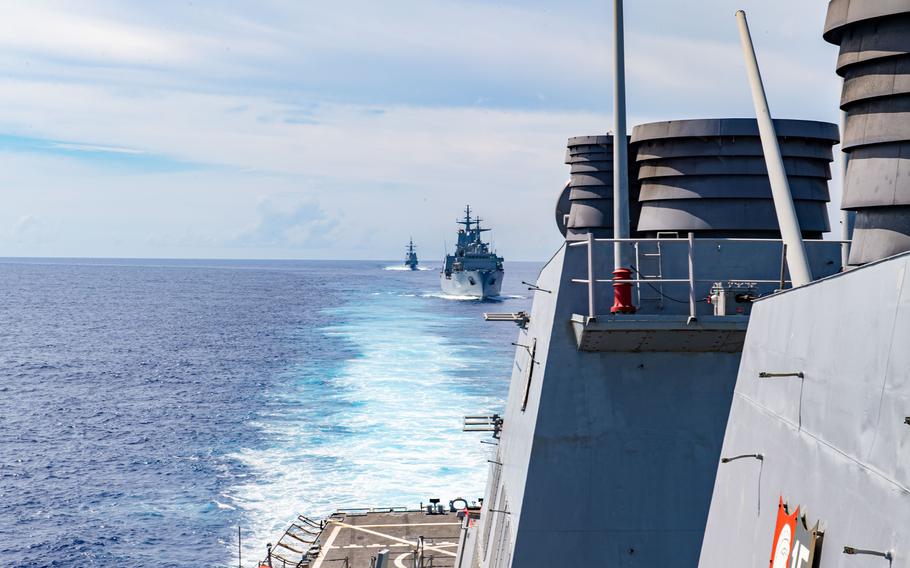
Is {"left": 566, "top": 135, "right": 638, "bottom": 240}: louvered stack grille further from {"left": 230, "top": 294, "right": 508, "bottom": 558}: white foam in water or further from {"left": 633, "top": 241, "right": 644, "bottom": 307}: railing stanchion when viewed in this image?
{"left": 230, "top": 294, "right": 508, "bottom": 558}: white foam in water

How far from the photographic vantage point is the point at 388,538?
36.1m

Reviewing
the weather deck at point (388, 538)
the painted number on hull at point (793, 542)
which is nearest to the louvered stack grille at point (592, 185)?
the painted number on hull at point (793, 542)

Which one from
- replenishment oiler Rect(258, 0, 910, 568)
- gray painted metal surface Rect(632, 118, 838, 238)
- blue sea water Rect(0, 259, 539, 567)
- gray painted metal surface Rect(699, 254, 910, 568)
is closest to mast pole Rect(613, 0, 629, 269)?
replenishment oiler Rect(258, 0, 910, 568)

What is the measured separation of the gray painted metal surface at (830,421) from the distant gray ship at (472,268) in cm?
16078

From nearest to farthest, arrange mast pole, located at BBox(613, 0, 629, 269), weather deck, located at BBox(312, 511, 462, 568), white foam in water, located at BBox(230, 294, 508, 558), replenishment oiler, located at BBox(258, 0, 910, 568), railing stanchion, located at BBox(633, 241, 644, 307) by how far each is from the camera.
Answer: replenishment oiler, located at BBox(258, 0, 910, 568) → railing stanchion, located at BBox(633, 241, 644, 307) → mast pole, located at BBox(613, 0, 629, 269) → weather deck, located at BBox(312, 511, 462, 568) → white foam in water, located at BBox(230, 294, 508, 558)

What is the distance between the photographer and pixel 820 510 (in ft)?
17.4

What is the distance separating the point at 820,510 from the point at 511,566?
773 centimetres

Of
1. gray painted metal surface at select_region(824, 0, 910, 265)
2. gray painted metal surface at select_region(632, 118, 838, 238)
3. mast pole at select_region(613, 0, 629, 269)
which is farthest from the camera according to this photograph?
gray painted metal surface at select_region(632, 118, 838, 238)

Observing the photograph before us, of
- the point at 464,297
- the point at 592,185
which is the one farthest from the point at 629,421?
the point at 464,297

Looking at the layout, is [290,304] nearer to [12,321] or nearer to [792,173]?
[12,321]

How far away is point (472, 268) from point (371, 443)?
382 feet

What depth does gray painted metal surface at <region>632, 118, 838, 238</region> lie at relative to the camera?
1603 cm

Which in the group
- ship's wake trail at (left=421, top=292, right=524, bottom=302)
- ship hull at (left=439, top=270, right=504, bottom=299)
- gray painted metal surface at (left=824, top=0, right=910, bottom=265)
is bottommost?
ship's wake trail at (left=421, top=292, right=524, bottom=302)

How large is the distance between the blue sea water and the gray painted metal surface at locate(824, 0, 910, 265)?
34731mm
